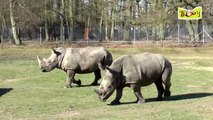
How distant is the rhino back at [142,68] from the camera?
14.6 meters

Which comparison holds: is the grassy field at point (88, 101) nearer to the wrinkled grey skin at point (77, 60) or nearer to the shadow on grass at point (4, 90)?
the shadow on grass at point (4, 90)

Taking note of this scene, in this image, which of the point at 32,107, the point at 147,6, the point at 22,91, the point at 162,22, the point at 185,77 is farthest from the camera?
the point at 147,6

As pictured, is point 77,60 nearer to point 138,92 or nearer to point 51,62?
point 51,62

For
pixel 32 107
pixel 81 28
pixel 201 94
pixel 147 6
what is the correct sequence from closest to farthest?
pixel 32 107
pixel 201 94
pixel 147 6
pixel 81 28

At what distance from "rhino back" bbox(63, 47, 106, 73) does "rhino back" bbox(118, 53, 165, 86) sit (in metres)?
4.77

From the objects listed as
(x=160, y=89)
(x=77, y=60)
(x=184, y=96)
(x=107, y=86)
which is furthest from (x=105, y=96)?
(x=77, y=60)

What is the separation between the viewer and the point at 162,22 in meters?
52.1

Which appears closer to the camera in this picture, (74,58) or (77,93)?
(77,93)

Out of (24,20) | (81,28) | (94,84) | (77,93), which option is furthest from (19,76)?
(81,28)

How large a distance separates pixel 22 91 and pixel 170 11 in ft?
119

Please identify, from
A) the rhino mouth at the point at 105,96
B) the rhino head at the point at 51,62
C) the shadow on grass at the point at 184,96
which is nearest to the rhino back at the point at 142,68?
the rhino mouth at the point at 105,96

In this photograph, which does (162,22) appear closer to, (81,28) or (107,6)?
(107,6)

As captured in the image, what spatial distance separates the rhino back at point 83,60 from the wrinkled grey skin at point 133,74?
15.7ft

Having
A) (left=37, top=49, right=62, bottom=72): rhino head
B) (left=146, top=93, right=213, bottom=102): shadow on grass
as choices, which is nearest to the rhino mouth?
(left=146, top=93, right=213, bottom=102): shadow on grass
